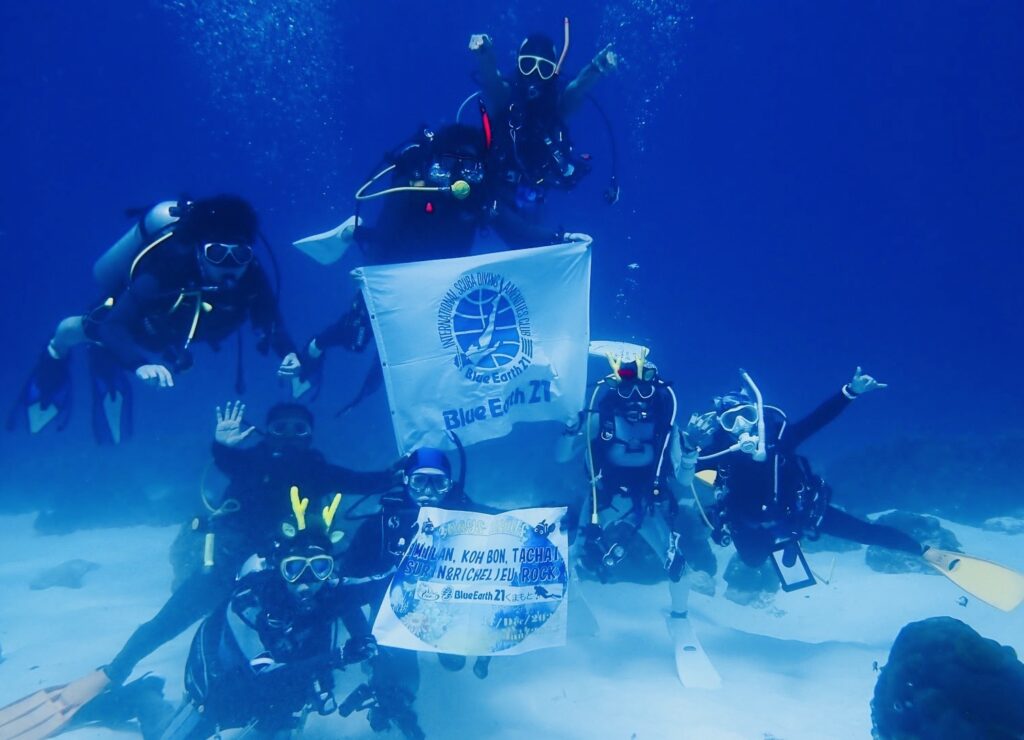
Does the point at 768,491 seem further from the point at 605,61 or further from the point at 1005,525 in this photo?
the point at 1005,525

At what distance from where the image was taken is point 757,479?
7770 mm

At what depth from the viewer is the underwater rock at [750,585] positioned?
11.2m

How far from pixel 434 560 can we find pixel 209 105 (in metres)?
46.7

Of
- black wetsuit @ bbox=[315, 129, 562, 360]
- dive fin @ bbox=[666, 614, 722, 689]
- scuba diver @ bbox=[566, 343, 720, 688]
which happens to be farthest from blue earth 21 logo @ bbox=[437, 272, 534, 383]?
dive fin @ bbox=[666, 614, 722, 689]

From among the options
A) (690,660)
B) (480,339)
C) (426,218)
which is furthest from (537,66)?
(690,660)

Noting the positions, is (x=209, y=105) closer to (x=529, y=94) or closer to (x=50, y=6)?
(x=50, y=6)

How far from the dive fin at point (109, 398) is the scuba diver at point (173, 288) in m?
0.41

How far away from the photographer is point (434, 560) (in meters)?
5.69

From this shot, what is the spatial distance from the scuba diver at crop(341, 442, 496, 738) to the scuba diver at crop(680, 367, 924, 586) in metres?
3.24

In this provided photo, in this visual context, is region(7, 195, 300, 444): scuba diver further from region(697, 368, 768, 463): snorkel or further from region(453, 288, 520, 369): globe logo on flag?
region(697, 368, 768, 463): snorkel

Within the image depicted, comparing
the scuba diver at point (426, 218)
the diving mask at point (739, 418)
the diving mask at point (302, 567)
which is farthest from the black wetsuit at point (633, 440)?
the diving mask at point (302, 567)

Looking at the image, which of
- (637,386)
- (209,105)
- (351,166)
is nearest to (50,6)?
(209,105)

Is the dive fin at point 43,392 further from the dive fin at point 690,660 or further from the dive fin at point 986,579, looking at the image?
the dive fin at point 986,579

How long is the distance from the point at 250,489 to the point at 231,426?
3.23ft
